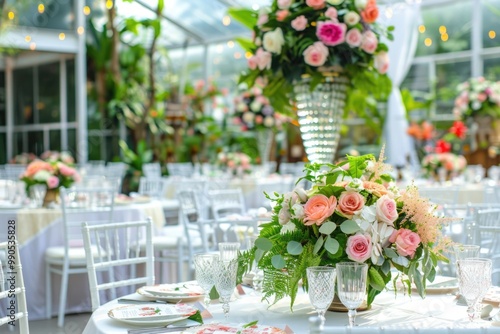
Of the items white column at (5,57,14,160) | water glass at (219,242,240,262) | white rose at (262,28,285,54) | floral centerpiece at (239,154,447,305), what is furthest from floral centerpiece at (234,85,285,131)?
floral centerpiece at (239,154,447,305)

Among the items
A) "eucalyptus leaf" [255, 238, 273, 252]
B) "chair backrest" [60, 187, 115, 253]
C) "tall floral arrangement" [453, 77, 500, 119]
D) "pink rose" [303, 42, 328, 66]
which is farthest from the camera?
"tall floral arrangement" [453, 77, 500, 119]

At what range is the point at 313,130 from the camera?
11.5ft

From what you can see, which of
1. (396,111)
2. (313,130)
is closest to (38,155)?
(396,111)

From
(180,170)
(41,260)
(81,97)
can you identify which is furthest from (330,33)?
(81,97)

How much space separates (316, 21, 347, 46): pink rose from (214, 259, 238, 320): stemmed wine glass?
155cm

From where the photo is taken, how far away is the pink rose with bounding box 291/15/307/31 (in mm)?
3416

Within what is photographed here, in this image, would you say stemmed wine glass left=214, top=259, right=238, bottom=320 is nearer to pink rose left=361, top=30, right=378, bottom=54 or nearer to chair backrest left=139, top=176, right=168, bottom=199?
pink rose left=361, top=30, right=378, bottom=54

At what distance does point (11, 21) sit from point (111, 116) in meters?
2.56

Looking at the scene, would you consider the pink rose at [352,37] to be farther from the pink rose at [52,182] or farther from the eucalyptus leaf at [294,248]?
the pink rose at [52,182]

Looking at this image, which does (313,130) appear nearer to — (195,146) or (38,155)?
(195,146)

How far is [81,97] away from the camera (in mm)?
12398

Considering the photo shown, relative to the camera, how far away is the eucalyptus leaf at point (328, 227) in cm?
207

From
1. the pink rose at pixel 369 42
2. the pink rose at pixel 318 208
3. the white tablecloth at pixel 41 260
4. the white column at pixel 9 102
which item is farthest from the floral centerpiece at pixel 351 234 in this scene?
the white column at pixel 9 102

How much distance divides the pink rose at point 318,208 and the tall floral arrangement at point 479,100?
7578mm
